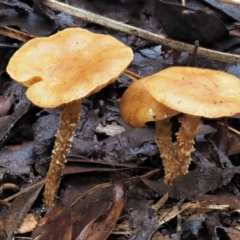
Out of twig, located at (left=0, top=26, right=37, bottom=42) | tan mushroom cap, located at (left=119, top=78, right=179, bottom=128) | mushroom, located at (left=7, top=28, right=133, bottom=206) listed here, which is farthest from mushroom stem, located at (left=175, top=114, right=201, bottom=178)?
twig, located at (left=0, top=26, right=37, bottom=42)

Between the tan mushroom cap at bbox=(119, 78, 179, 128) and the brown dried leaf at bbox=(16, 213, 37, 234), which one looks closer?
the tan mushroom cap at bbox=(119, 78, 179, 128)

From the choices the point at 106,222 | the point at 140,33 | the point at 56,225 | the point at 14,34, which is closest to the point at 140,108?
the point at 106,222

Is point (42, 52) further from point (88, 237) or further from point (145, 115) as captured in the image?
point (88, 237)

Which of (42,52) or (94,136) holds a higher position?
(42,52)

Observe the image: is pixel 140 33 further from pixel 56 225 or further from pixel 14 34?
pixel 56 225

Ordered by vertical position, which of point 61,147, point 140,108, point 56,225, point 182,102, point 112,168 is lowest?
point 56,225

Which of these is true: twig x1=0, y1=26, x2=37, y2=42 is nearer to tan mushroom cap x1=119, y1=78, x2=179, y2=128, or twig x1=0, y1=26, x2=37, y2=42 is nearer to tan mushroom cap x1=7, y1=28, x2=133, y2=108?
tan mushroom cap x1=7, y1=28, x2=133, y2=108

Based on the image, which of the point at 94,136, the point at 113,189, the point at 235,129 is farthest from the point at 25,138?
the point at 235,129
